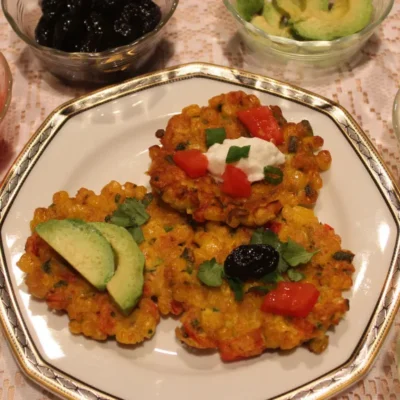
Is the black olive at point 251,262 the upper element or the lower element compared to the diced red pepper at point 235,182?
lower

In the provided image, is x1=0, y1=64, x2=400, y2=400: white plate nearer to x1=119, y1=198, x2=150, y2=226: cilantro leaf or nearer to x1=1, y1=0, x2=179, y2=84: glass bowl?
x1=1, y1=0, x2=179, y2=84: glass bowl

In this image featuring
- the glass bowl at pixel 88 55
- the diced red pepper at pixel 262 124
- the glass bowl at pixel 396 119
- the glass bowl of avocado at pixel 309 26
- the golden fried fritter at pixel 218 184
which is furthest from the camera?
the glass bowl of avocado at pixel 309 26

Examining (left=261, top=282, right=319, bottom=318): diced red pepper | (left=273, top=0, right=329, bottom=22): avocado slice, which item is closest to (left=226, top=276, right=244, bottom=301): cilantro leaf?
(left=261, top=282, right=319, bottom=318): diced red pepper

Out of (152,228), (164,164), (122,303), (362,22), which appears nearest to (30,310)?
(122,303)

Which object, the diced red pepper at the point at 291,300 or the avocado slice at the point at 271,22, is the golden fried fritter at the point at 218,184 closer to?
the diced red pepper at the point at 291,300

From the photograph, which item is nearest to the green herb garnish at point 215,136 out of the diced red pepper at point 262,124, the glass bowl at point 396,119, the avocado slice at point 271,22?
the diced red pepper at point 262,124

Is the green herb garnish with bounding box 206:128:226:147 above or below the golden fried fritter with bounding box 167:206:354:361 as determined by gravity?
above

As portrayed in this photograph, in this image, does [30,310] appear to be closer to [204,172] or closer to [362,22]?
[204,172]
